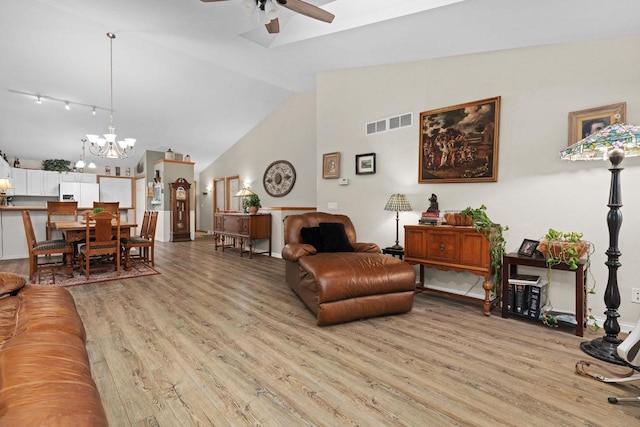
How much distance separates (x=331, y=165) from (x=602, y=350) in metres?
3.75

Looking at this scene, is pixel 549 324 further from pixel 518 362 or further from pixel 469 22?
pixel 469 22

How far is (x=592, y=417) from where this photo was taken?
1618 millimetres

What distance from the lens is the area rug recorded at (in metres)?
4.20

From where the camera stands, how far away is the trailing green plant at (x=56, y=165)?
28.6 ft

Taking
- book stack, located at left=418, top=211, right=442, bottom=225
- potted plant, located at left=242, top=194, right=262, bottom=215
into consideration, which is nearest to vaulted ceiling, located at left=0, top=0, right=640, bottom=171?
book stack, located at left=418, top=211, right=442, bottom=225

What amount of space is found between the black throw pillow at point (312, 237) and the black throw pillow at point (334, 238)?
1.9 inches

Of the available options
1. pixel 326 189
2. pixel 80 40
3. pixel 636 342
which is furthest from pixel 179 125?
pixel 636 342

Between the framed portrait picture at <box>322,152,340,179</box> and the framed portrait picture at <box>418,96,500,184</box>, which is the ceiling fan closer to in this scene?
the framed portrait picture at <box>418,96,500,184</box>

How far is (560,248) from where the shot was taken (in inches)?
107

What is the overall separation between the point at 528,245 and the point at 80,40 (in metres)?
6.63

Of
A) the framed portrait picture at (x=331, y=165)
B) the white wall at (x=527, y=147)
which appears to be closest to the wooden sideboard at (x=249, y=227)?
the framed portrait picture at (x=331, y=165)

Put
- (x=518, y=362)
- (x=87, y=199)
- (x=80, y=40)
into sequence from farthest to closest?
1. (x=87, y=199)
2. (x=80, y=40)
3. (x=518, y=362)

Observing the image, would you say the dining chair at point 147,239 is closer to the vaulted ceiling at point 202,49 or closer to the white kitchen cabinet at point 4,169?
the vaulted ceiling at point 202,49

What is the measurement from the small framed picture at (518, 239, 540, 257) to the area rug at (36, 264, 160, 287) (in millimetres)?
4796
